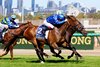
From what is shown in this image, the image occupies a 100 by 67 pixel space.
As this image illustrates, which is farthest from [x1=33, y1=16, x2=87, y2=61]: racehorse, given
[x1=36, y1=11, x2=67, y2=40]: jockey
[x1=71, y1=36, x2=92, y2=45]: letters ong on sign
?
[x1=71, y1=36, x2=92, y2=45]: letters ong on sign

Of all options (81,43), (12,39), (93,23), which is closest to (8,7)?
(93,23)

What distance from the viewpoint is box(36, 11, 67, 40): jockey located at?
16.0 m

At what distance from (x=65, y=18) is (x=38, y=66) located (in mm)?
2714

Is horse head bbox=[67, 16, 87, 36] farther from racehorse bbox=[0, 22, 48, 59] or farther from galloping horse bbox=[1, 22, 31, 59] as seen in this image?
galloping horse bbox=[1, 22, 31, 59]

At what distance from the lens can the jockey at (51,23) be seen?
16031 millimetres

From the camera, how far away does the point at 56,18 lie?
631 inches

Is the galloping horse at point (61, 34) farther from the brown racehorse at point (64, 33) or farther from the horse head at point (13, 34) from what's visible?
the horse head at point (13, 34)

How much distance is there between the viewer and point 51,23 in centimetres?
1623

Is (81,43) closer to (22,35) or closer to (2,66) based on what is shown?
(22,35)

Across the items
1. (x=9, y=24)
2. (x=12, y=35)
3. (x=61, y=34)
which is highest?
(x=9, y=24)

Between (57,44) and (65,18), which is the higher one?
(65,18)

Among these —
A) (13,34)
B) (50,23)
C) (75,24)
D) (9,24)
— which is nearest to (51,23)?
(50,23)

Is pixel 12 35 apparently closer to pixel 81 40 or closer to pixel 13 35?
pixel 13 35

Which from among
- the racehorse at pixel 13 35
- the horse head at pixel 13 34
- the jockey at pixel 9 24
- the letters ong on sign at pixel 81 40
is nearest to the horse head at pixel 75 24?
the racehorse at pixel 13 35
